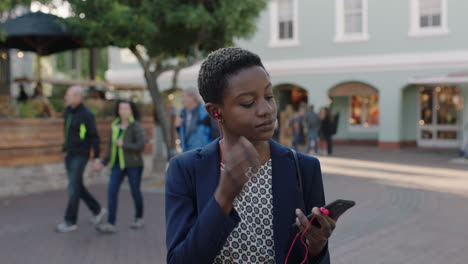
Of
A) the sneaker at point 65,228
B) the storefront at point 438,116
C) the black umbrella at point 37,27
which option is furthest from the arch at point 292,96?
the sneaker at point 65,228

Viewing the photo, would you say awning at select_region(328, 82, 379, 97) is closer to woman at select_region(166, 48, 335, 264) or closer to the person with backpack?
the person with backpack

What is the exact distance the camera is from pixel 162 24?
11.1m

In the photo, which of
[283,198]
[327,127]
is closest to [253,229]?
[283,198]

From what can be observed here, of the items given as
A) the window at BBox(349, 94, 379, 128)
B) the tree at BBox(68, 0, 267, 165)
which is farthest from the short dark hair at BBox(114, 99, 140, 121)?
the window at BBox(349, 94, 379, 128)

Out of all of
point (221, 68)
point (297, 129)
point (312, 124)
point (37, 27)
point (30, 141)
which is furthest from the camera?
point (297, 129)

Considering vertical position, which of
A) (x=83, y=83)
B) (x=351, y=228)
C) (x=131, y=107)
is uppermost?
(x=83, y=83)

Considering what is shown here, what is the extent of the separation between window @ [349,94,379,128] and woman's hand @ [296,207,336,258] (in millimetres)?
22371

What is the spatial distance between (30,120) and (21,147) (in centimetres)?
55

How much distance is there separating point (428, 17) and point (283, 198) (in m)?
20.3

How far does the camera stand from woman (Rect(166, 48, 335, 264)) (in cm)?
162

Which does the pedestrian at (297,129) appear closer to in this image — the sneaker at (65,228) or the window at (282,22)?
the window at (282,22)

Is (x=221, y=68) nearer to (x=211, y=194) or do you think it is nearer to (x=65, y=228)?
(x=211, y=194)

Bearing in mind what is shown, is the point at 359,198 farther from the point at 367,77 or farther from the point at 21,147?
the point at 367,77

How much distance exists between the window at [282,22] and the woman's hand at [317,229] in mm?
21520
